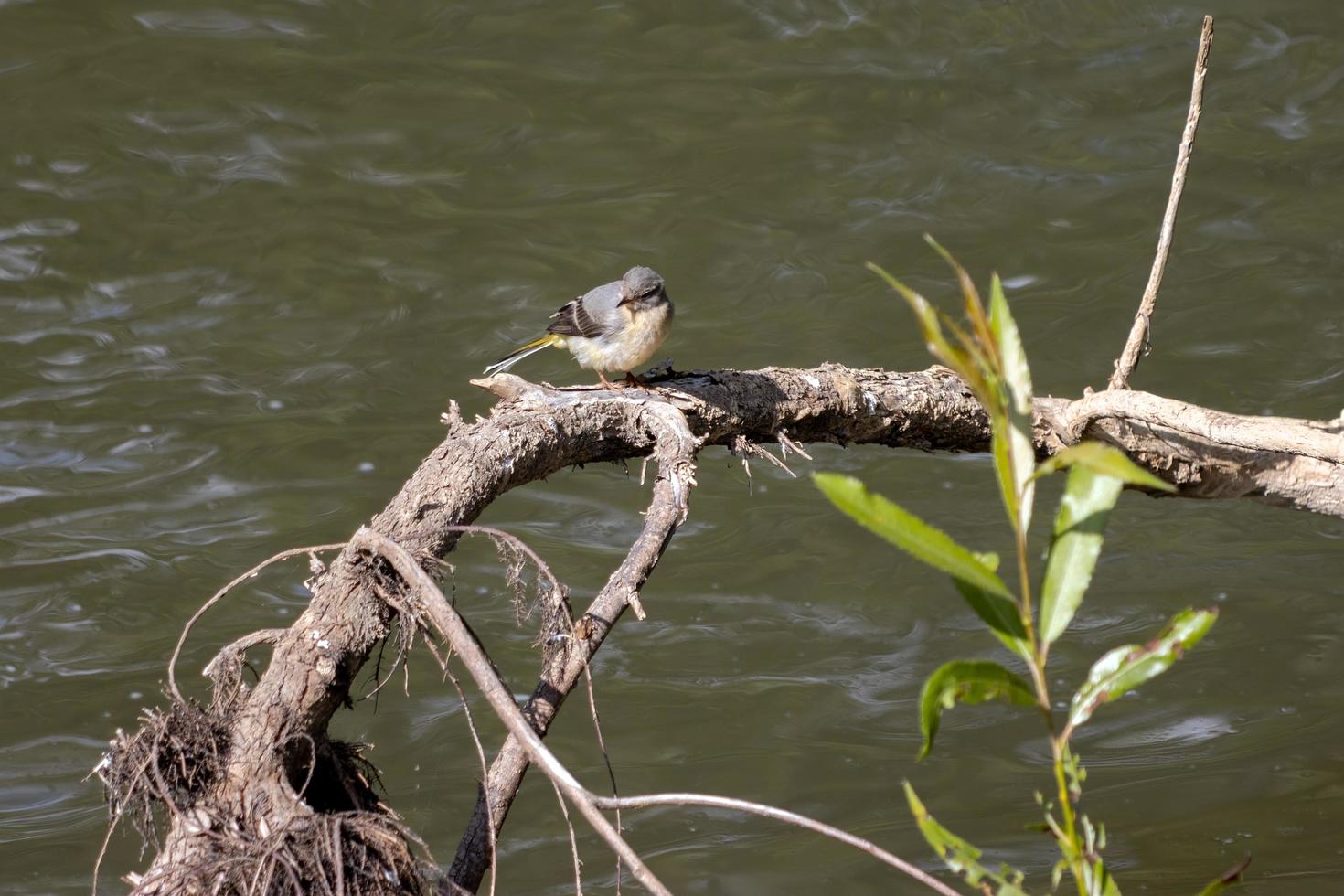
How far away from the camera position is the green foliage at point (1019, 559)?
109 centimetres

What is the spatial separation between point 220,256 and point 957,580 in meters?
7.90

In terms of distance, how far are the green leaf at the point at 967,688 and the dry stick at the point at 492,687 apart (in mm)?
528

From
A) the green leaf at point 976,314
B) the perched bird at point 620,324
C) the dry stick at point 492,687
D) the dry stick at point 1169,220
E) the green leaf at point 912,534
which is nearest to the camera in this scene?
the green leaf at point 976,314

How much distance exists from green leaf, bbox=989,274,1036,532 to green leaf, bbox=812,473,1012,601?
59mm

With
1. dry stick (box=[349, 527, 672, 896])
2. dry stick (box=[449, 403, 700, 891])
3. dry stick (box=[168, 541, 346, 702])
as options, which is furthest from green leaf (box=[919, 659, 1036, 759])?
dry stick (box=[168, 541, 346, 702])

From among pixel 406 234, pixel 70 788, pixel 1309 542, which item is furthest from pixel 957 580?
pixel 406 234

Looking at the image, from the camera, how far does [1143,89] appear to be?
9.24 m

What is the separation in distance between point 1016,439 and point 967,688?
27cm

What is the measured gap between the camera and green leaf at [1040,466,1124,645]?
1216 millimetres

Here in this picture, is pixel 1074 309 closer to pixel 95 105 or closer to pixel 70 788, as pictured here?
pixel 70 788

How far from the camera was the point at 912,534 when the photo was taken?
1.16 meters

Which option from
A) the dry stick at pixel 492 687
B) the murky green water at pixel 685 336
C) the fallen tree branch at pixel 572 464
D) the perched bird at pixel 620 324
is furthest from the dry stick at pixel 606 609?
the murky green water at pixel 685 336

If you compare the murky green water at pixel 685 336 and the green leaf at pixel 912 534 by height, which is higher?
the green leaf at pixel 912 534

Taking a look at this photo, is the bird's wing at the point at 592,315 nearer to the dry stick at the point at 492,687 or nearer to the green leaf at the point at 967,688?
the dry stick at the point at 492,687
